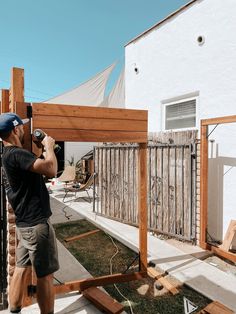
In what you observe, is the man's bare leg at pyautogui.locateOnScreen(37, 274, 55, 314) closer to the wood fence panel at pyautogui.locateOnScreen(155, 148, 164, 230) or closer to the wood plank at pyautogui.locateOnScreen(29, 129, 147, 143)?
the wood plank at pyautogui.locateOnScreen(29, 129, 147, 143)

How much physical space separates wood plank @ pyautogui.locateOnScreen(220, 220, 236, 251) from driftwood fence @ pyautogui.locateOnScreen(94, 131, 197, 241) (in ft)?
1.65

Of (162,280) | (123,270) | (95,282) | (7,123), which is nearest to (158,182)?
(123,270)

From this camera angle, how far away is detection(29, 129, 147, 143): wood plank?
250 cm

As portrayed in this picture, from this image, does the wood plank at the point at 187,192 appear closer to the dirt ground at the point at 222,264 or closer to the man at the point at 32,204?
the dirt ground at the point at 222,264

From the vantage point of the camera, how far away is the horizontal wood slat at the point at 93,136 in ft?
8.20

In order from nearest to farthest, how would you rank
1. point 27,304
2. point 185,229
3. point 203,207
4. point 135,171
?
point 27,304, point 203,207, point 185,229, point 135,171

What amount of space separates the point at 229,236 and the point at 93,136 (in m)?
2.61

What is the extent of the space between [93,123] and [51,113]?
18.2 inches

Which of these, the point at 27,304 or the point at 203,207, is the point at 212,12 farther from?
the point at 27,304

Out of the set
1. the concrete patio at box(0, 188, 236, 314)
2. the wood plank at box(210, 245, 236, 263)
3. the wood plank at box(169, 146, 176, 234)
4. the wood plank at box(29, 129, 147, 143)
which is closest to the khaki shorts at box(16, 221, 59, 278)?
the concrete patio at box(0, 188, 236, 314)

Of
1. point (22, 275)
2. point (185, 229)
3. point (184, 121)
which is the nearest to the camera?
point (22, 275)

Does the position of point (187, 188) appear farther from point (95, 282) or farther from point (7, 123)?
point (7, 123)

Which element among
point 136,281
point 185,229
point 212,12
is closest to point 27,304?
point 136,281

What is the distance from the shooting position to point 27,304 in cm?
246
